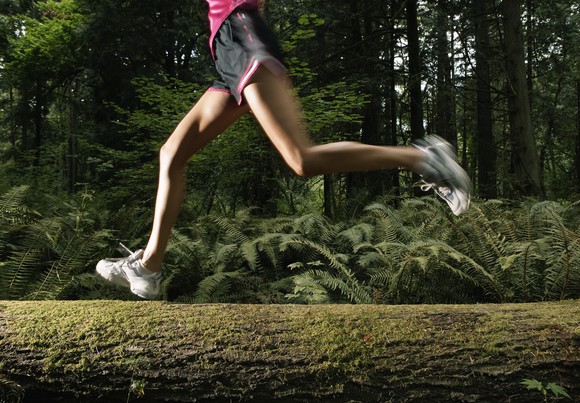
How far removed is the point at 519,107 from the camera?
7.46 m

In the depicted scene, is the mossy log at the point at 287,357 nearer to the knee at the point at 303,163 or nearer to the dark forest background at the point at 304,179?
the knee at the point at 303,163

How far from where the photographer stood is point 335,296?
3752 mm

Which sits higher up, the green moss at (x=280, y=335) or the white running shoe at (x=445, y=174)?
the white running shoe at (x=445, y=174)

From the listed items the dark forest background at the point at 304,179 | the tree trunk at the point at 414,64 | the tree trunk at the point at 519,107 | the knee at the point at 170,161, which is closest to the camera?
the knee at the point at 170,161

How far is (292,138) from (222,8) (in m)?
0.74

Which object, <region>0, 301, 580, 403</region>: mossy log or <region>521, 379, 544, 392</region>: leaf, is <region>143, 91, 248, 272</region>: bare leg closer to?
<region>0, 301, 580, 403</region>: mossy log

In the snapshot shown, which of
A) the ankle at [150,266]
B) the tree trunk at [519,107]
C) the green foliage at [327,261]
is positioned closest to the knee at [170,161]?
the ankle at [150,266]

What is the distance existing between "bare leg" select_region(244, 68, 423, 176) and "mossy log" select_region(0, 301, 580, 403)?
0.84 m

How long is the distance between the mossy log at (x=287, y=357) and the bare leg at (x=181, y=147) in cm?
45

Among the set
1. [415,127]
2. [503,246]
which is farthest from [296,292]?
[415,127]

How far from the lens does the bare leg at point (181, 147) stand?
2.26 m

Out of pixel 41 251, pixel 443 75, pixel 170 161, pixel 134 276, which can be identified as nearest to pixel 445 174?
pixel 170 161

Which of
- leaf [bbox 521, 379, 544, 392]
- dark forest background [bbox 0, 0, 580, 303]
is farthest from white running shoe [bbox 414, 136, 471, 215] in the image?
dark forest background [bbox 0, 0, 580, 303]

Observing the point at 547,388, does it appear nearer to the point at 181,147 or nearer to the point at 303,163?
the point at 303,163
